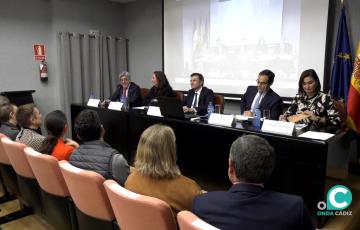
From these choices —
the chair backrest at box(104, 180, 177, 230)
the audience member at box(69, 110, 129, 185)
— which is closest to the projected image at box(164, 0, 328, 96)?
the audience member at box(69, 110, 129, 185)

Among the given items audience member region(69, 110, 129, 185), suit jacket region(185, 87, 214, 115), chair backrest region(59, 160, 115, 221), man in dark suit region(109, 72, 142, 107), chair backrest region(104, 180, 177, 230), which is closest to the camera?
chair backrest region(104, 180, 177, 230)

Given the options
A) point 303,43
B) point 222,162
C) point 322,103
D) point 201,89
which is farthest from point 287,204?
point 303,43

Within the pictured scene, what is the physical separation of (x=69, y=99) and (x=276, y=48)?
350cm

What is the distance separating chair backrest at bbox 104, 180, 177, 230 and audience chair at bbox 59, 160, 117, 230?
174mm

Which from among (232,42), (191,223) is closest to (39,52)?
(232,42)

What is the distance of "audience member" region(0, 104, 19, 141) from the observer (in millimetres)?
2454

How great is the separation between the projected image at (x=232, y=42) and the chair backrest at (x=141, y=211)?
3.21m

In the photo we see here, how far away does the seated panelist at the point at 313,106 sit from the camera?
2.45 meters

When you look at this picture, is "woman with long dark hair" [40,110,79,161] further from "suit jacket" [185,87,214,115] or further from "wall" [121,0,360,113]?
"wall" [121,0,360,113]

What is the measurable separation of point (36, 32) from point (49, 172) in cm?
389

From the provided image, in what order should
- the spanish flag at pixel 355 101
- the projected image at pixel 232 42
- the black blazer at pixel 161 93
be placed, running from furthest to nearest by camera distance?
the black blazer at pixel 161 93 → the projected image at pixel 232 42 → the spanish flag at pixel 355 101

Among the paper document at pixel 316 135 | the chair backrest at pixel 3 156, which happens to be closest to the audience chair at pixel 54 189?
the chair backrest at pixel 3 156

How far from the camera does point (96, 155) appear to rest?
5.35 ft

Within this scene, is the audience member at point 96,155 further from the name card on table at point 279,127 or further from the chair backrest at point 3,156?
the name card on table at point 279,127
